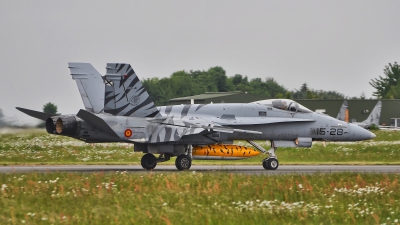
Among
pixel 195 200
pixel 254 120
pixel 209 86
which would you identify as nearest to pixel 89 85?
pixel 254 120

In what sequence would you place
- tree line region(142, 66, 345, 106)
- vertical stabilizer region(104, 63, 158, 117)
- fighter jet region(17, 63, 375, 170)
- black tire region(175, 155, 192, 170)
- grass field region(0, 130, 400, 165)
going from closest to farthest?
fighter jet region(17, 63, 375, 170) < vertical stabilizer region(104, 63, 158, 117) < black tire region(175, 155, 192, 170) < grass field region(0, 130, 400, 165) < tree line region(142, 66, 345, 106)

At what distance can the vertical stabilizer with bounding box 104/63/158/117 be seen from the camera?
20.1m

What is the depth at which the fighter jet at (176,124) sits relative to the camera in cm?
1966

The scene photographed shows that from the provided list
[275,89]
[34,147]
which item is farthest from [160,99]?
[275,89]

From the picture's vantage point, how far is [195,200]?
11.2 meters

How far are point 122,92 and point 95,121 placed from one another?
1.67 m

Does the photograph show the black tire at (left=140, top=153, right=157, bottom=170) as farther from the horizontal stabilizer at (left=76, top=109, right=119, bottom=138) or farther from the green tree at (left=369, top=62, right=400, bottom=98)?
the green tree at (left=369, top=62, right=400, bottom=98)

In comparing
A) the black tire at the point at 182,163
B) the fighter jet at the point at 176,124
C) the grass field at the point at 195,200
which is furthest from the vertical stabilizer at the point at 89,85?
the grass field at the point at 195,200

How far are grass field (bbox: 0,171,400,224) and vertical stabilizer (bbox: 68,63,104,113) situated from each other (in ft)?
25.9

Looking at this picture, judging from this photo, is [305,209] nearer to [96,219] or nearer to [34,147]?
[96,219]

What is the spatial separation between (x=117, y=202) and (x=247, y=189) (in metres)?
3.32

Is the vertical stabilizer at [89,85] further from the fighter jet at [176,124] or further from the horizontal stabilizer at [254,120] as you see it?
the horizontal stabilizer at [254,120]

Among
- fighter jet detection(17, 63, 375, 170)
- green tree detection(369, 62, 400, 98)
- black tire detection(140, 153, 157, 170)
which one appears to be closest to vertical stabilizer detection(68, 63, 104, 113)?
fighter jet detection(17, 63, 375, 170)

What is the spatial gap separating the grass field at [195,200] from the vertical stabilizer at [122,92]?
5342 mm
